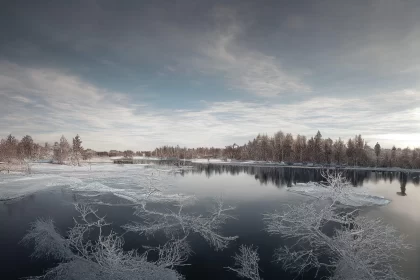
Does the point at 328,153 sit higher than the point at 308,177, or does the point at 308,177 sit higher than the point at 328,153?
the point at 328,153

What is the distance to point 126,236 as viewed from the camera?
1933cm

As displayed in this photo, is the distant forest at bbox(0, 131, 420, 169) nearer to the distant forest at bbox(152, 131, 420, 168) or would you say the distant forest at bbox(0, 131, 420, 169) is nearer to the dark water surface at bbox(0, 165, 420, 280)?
the distant forest at bbox(152, 131, 420, 168)

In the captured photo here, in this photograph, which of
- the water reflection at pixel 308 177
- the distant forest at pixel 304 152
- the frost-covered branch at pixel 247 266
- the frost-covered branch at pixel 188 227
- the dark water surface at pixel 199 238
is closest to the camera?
the frost-covered branch at pixel 247 266

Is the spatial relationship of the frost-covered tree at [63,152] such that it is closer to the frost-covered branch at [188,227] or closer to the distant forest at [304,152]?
the distant forest at [304,152]

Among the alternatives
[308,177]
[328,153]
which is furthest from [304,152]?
[308,177]

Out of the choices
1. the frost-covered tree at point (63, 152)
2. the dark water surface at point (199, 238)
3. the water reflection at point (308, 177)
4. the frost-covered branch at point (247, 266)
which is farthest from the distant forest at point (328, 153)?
the frost-covered branch at point (247, 266)

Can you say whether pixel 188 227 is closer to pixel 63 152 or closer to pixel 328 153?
pixel 328 153

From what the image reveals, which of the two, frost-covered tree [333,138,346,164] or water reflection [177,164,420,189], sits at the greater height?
frost-covered tree [333,138,346,164]

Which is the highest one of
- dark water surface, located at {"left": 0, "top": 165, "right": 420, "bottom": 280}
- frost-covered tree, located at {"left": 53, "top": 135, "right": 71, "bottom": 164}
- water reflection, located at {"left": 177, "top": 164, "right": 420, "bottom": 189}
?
frost-covered tree, located at {"left": 53, "top": 135, "right": 71, "bottom": 164}

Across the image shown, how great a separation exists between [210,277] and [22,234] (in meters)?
16.3

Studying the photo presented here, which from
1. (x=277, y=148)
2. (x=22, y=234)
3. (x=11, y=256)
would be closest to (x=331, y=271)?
(x=11, y=256)

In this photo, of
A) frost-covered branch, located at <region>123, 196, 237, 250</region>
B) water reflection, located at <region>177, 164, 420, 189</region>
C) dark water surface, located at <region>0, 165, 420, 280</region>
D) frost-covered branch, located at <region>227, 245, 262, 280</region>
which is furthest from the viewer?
water reflection, located at <region>177, 164, 420, 189</region>

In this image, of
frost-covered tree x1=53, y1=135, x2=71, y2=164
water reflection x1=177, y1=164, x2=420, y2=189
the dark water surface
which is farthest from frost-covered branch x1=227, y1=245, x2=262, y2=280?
frost-covered tree x1=53, y1=135, x2=71, y2=164

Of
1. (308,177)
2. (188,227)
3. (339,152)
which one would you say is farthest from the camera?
(339,152)
